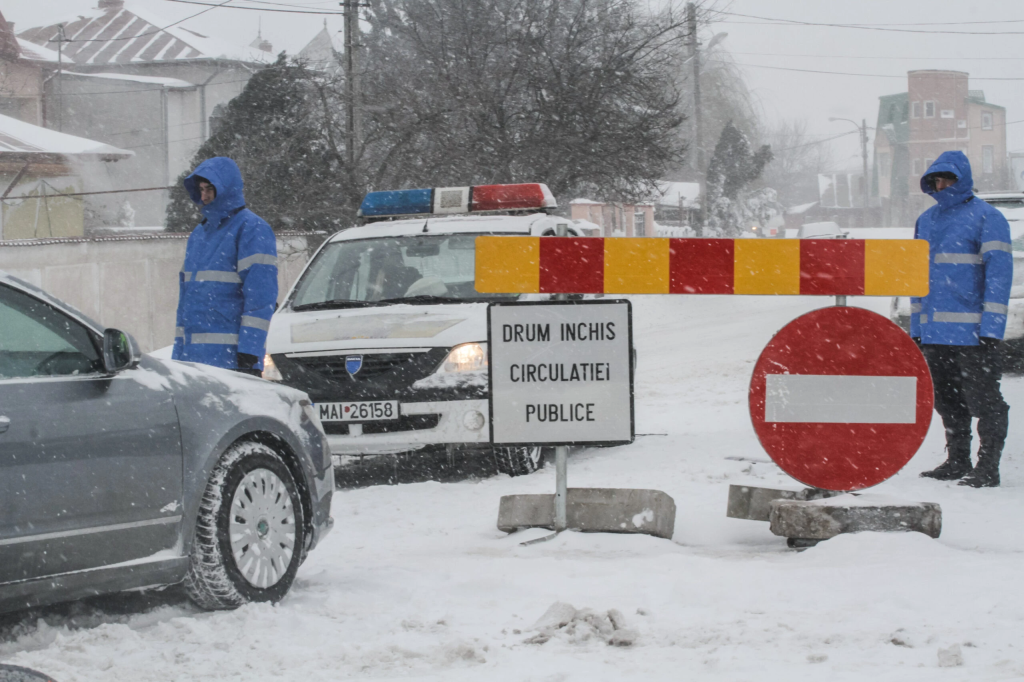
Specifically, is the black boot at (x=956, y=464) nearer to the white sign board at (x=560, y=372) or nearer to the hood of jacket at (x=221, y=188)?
the white sign board at (x=560, y=372)

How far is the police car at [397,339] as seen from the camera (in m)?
7.30

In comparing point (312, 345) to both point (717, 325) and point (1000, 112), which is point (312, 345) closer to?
point (717, 325)

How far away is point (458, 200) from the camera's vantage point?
9.09 meters

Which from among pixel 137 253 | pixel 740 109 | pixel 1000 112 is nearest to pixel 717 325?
Answer: pixel 137 253

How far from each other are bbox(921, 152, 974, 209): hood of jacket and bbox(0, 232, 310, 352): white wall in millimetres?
14187

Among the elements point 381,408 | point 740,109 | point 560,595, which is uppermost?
point 740,109

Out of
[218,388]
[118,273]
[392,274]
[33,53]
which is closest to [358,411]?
[392,274]

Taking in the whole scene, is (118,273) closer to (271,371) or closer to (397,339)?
(271,371)

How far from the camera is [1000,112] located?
3932 inches

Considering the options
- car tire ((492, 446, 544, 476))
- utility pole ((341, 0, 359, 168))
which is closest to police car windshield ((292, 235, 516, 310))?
car tire ((492, 446, 544, 476))

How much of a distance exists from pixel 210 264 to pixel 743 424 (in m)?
4.62

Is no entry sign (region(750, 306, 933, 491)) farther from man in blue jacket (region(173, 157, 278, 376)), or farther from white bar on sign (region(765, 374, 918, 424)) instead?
man in blue jacket (region(173, 157, 278, 376))

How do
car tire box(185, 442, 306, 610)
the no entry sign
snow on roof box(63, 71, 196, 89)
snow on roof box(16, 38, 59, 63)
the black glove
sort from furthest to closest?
snow on roof box(63, 71, 196, 89), snow on roof box(16, 38, 59, 63), the black glove, the no entry sign, car tire box(185, 442, 306, 610)

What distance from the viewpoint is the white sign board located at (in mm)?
5578
